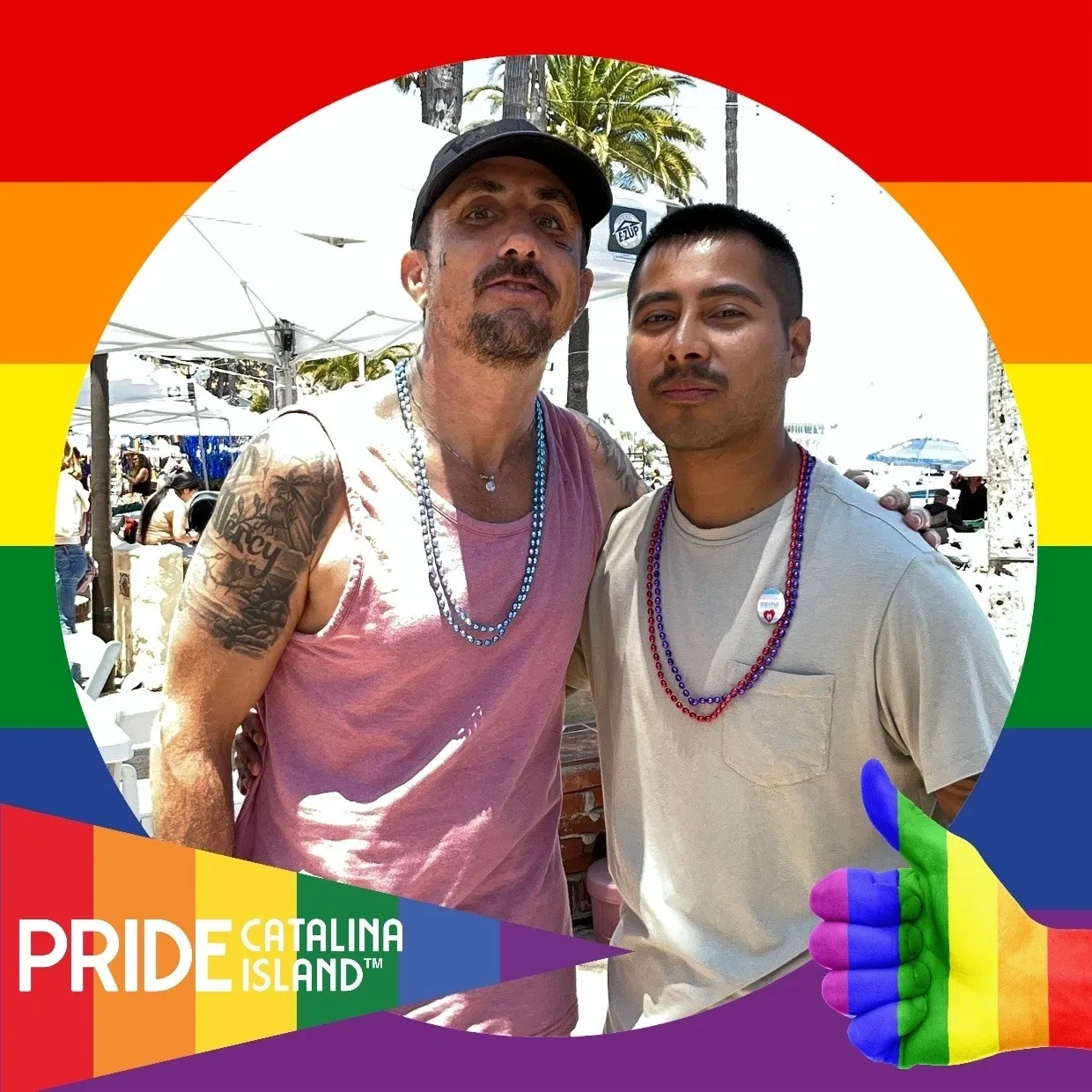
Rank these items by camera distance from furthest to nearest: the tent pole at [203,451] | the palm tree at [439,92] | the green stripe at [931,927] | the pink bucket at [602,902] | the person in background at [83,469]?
the tent pole at [203,451] → the person in background at [83,469] → the pink bucket at [602,902] → the palm tree at [439,92] → the green stripe at [931,927]

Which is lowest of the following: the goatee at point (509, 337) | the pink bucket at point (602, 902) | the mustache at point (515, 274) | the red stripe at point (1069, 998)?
the pink bucket at point (602, 902)

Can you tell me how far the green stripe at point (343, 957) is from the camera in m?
1.56

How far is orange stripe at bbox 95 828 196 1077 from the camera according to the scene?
1.54 metres

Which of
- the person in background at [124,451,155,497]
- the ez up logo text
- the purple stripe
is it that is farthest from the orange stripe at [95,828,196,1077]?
the person in background at [124,451,155,497]

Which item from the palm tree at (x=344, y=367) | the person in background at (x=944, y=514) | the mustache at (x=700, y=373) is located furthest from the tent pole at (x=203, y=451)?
the person in background at (x=944, y=514)

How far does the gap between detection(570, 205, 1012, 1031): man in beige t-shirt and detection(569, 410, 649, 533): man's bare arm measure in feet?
0.80

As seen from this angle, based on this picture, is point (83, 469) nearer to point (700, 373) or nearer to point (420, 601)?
point (420, 601)

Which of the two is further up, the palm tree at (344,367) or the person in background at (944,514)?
the palm tree at (344,367)

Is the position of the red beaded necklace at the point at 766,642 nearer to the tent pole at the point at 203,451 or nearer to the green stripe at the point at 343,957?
the green stripe at the point at 343,957

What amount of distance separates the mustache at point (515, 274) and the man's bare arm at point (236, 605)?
40 cm

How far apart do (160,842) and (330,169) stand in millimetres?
1971

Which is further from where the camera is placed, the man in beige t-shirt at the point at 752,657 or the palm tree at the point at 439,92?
the palm tree at the point at 439,92

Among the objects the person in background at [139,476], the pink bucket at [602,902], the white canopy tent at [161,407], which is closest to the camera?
the pink bucket at [602,902]

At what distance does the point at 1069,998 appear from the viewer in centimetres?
138
